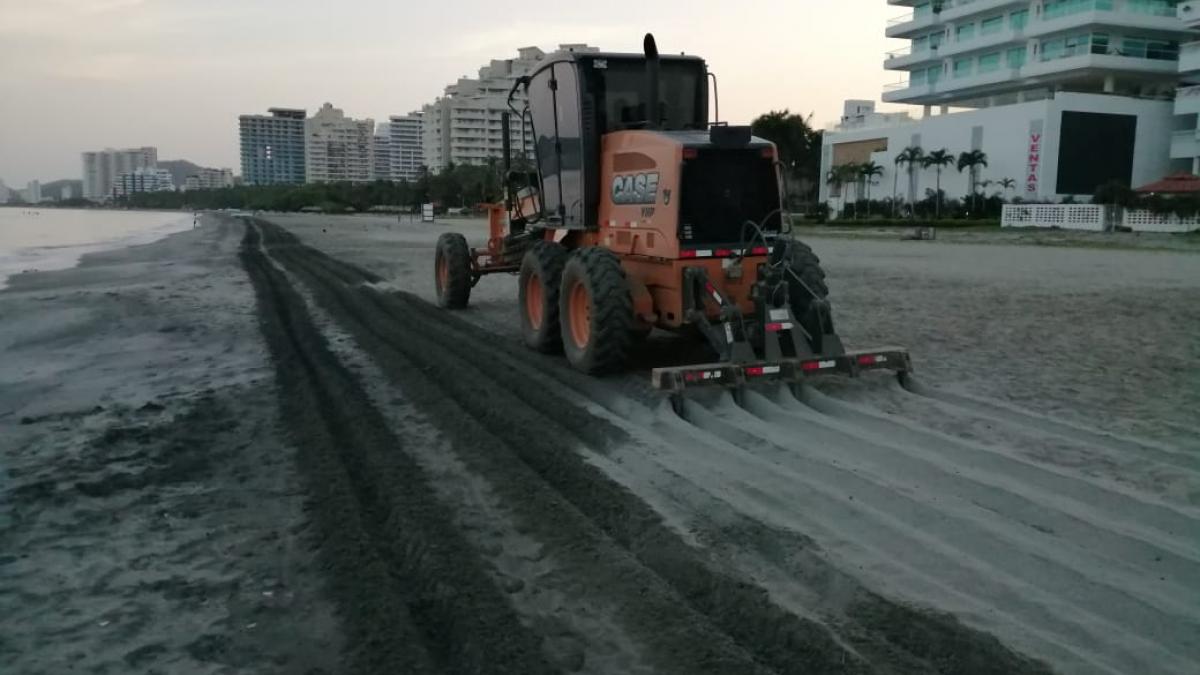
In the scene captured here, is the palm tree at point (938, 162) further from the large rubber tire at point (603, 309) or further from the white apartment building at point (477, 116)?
the large rubber tire at point (603, 309)

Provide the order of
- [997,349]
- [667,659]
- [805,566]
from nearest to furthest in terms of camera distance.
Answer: [667,659] < [805,566] < [997,349]

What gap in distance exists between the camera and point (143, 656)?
3.68m

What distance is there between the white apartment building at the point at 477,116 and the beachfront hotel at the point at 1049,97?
101ft

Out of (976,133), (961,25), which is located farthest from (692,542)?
(961,25)

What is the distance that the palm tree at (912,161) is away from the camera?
62.2 m

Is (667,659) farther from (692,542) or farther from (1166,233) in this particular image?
(1166,233)

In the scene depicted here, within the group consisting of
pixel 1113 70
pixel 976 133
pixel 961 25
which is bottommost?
pixel 976 133

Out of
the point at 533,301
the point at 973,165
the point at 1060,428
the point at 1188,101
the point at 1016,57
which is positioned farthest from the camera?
the point at 1016,57

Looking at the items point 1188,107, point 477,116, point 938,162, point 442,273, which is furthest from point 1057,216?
point 442,273

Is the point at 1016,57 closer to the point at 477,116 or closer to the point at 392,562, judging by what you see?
the point at 477,116

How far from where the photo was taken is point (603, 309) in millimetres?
8305

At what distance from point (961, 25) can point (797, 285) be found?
7180cm

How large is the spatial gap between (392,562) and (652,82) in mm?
6040

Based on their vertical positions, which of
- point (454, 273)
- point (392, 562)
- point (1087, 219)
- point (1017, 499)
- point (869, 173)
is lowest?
point (392, 562)
